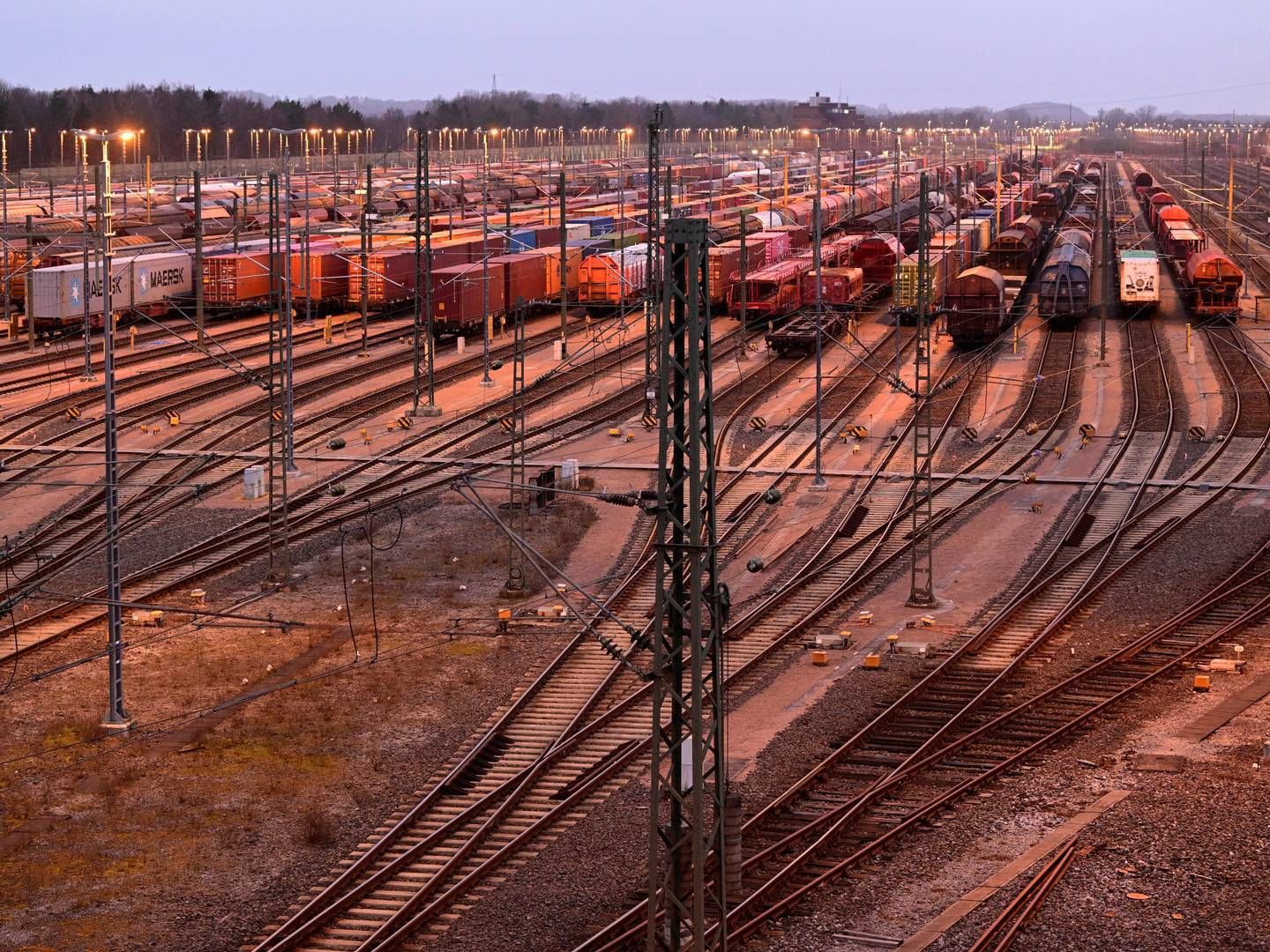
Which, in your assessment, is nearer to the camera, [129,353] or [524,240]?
[129,353]

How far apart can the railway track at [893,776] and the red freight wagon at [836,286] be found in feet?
98.0

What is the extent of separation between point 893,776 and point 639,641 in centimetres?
416

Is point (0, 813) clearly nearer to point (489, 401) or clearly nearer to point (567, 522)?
point (567, 522)

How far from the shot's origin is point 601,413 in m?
46.4

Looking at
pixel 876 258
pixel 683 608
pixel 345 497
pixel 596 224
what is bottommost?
pixel 345 497

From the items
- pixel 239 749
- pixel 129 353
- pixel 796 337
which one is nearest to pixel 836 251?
pixel 796 337

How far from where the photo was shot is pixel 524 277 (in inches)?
2456

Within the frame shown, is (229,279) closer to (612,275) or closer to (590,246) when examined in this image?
(612,275)

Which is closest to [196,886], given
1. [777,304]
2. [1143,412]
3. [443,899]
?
[443,899]

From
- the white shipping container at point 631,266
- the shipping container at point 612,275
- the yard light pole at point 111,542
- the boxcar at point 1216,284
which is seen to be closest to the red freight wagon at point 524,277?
the shipping container at point 612,275

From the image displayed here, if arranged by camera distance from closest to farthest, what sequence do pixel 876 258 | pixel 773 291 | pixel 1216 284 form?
pixel 773 291 < pixel 1216 284 < pixel 876 258

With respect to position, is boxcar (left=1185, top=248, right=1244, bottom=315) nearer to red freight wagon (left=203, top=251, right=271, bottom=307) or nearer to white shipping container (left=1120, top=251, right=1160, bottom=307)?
white shipping container (left=1120, top=251, right=1160, bottom=307)

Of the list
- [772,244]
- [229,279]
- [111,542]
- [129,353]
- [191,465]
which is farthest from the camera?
[772,244]

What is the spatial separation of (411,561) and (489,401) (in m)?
17.0
